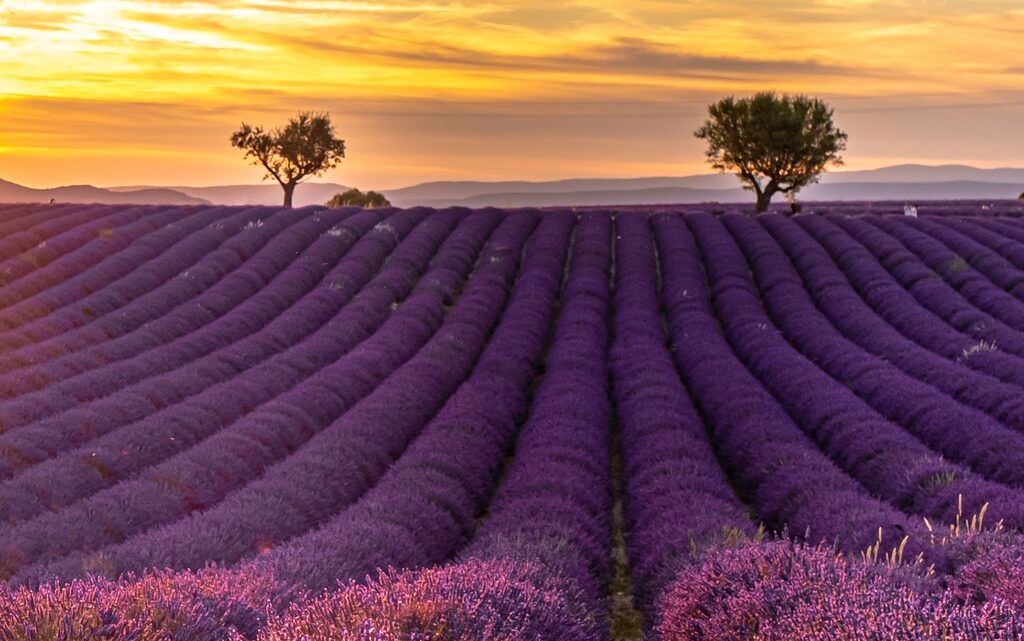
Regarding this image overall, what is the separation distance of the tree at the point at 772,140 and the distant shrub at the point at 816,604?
43095 millimetres

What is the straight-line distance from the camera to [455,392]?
16609mm

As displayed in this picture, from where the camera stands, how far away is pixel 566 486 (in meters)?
10.3

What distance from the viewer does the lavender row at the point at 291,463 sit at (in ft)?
27.1

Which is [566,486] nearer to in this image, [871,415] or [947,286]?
[871,415]

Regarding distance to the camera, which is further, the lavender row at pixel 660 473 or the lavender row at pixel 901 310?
the lavender row at pixel 901 310

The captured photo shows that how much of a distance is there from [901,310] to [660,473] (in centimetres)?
1259

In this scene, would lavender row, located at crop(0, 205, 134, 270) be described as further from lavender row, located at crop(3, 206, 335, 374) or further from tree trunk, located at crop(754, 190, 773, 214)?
tree trunk, located at crop(754, 190, 773, 214)

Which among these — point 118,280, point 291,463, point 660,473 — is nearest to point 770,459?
point 660,473

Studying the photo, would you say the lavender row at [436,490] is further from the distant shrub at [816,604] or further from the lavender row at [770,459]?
the lavender row at [770,459]

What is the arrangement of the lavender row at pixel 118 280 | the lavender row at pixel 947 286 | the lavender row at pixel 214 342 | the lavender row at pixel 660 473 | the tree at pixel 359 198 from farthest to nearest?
the tree at pixel 359 198 → the lavender row at pixel 118 280 → the lavender row at pixel 947 286 → the lavender row at pixel 214 342 → the lavender row at pixel 660 473

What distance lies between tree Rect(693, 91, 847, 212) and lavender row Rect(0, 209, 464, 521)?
26800mm

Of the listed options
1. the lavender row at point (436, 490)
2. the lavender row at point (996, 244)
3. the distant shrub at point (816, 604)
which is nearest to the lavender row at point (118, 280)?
the lavender row at point (436, 490)

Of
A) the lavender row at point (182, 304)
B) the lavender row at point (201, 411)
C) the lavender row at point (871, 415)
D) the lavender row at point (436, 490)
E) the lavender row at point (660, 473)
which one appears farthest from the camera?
the lavender row at point (182, 304)

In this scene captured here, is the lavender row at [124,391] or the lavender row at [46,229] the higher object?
the lavender row at [46,229]
